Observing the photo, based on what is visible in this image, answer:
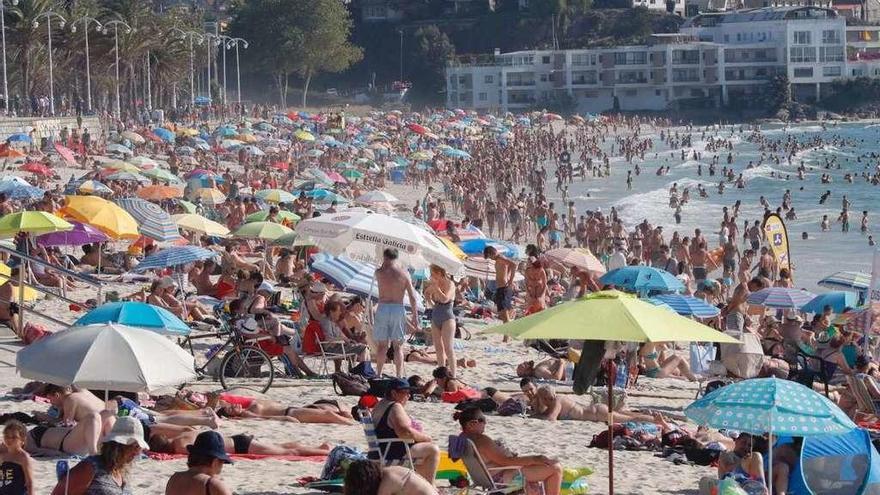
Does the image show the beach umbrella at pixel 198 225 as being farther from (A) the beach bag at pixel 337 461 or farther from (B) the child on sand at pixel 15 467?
(B) the child on sand at pixel 15 467

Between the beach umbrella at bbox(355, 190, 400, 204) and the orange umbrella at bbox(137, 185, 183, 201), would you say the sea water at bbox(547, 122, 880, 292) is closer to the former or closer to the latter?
the beach umbrella at bbox(355, 190, 400, 204)

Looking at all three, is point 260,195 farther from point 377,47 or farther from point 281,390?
point 377,47

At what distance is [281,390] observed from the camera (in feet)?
38.9

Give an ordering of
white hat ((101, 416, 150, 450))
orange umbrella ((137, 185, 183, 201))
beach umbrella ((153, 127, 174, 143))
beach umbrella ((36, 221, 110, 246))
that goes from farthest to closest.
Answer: beach umbrella ((153, 127, 174, 143)) → orange umbrella ((137, 185, 183, 201)) → beach umbrella ((36, 221, 110, 246)) → white hat ((101, 416, 150, 450))

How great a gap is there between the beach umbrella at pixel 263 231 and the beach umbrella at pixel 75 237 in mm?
1938

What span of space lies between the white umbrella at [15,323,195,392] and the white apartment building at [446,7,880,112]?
105280 millimetres

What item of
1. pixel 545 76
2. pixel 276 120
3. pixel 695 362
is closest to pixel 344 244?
pixel 695 362

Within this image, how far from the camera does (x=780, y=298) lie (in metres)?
16.3

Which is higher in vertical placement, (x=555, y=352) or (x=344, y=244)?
(x=344, y=244)

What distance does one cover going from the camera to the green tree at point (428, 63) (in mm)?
121375

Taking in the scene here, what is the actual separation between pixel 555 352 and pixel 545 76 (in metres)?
103

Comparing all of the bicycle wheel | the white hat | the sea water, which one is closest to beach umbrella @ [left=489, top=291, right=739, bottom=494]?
the white hat

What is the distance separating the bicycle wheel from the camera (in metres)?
11.7

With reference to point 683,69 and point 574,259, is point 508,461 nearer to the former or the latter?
point 574,259
